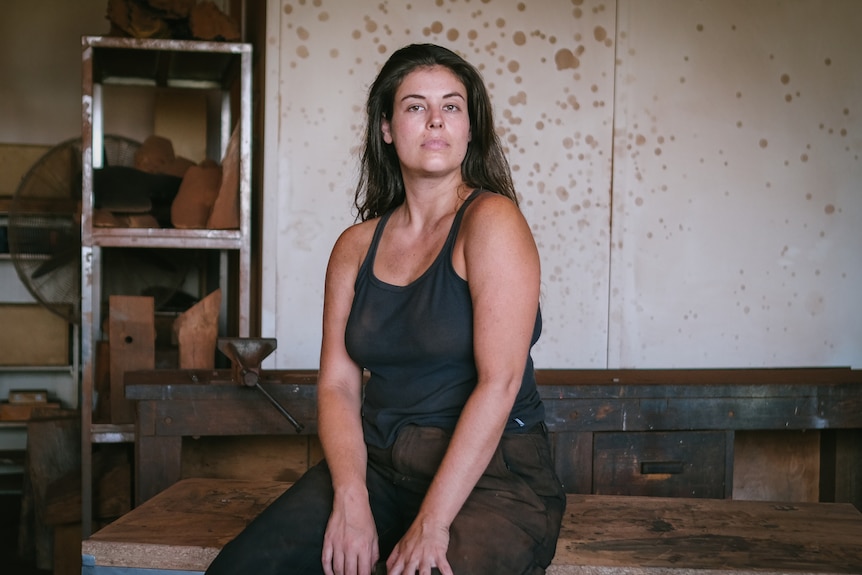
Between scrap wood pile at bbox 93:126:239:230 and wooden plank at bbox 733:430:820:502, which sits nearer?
scrap wood pile at bbox 93:126:239:230

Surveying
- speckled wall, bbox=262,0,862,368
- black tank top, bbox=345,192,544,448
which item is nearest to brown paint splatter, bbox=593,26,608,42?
speckled wall, bbox=262,0,862,368

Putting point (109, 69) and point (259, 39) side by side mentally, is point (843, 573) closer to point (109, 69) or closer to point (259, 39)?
point (259, 39)

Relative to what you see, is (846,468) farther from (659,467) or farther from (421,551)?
(421,551)

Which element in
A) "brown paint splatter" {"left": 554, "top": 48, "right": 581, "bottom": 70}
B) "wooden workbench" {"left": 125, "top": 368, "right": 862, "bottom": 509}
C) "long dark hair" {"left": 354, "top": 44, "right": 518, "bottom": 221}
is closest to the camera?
"long dark hair" {"left": 354, "top": 44, "right": 518, "bottom": 221}

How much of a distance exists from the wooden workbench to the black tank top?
0.97 m

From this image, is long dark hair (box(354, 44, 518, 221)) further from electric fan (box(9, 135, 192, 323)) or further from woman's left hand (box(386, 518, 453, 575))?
electric fan (box(9, 135, 192, 323))

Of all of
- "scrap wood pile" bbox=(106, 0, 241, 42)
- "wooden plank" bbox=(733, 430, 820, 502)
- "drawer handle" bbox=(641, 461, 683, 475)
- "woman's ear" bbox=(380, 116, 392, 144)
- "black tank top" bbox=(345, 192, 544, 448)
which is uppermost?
"scrap wood pile" bbox=(106, 0, 241, 42)

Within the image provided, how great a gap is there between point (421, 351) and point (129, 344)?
1.86 meters

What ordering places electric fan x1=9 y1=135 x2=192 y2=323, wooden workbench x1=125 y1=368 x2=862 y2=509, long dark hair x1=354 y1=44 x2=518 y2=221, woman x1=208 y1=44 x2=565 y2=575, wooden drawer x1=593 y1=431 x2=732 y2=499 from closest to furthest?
woman x1=208 y1=44 x2=565 y2=575, long dark hair x1=354 y1=44 x2=518 y2=221, wooden workbench x1=125 y1=368 x2=862 y2=509, wooden drawer x1=593 y1=431 x2=732 y2=499, electric fan x1=9 y1=135 x2=192 y2=323

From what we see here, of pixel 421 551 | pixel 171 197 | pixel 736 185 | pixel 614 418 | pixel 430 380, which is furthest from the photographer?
pixel 171 197

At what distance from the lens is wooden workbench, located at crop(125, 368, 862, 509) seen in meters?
2.84

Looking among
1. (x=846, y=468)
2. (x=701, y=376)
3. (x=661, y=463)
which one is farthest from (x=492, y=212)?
(x=846, y=468)

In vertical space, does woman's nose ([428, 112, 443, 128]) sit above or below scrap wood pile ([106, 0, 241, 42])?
below

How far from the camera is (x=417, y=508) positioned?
1856mm
